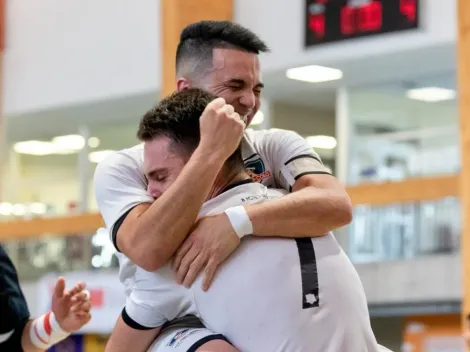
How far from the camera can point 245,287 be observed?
113 inches

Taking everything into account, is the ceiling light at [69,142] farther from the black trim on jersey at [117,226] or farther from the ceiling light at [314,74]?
the black trim on jersey at [117,226]

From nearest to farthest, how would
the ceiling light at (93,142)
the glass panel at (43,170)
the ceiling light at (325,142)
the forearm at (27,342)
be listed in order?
the forearm at (27,342)
the ceiling light at (325,142)
the ceiling light at (93,142)
the glass panel at (43,170)

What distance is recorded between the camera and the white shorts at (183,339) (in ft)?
9.46

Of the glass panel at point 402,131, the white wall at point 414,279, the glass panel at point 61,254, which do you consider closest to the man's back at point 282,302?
the glass panel at point 402,131

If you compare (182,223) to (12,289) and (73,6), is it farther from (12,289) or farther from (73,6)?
(73,6)

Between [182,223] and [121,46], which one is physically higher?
[182,223]

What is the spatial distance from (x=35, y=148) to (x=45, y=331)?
14.4 m

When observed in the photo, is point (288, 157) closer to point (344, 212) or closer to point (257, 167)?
point (257, 167)

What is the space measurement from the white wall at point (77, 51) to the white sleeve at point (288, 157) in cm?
1177

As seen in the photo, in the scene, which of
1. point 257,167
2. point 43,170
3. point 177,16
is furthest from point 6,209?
point 257,167

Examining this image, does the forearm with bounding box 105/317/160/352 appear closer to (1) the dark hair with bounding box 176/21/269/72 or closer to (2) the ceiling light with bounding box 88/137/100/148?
(1) the dark hair with bounding box 176/21/269/72

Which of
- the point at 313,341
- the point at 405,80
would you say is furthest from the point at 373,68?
the point at 313,341

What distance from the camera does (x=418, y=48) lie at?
12.7m

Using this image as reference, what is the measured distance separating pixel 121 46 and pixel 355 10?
13.4 feet
